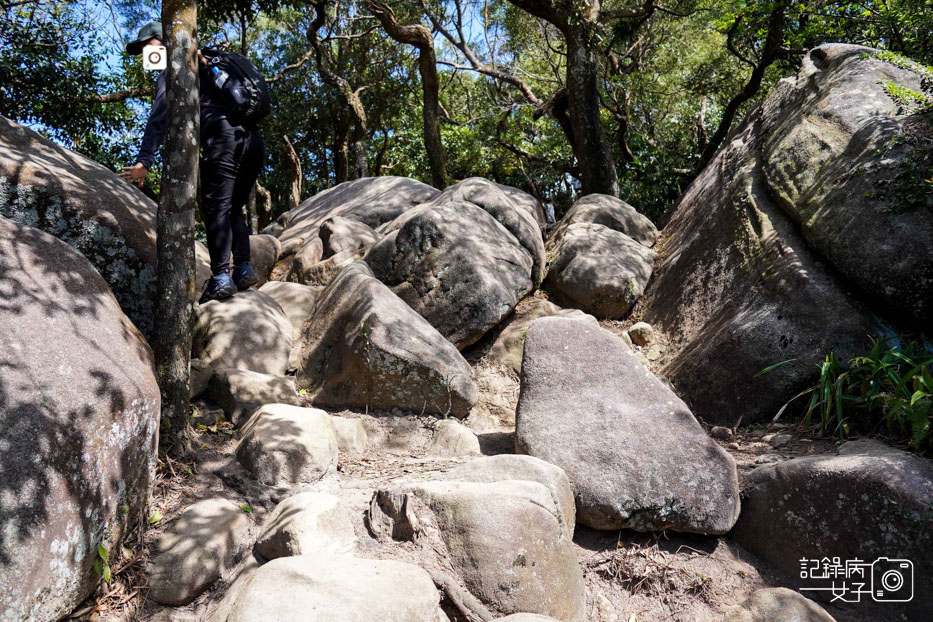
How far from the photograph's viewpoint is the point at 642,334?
5.84 m

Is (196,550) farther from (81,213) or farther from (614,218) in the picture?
(614,218)

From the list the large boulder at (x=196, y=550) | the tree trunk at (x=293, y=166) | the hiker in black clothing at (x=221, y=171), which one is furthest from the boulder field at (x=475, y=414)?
the tree trunk at (x=293, y=166)

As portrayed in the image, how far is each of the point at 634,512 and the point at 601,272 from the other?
3119 mm

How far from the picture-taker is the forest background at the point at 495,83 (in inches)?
323

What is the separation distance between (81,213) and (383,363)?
2.26 meters

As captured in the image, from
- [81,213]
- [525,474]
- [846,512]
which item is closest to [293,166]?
[81,213]

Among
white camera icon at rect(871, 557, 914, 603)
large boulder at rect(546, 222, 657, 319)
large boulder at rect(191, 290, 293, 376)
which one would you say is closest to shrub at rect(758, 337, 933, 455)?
white camera icon at rect(871, 557, 914, 603)

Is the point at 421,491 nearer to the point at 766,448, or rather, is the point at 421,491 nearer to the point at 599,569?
the point at 599,569

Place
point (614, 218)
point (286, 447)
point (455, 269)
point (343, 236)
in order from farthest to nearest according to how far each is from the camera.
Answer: point (614, 218), point (343, 236), point (455, 269), point (286, 447)

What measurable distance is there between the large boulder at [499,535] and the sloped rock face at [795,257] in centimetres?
207

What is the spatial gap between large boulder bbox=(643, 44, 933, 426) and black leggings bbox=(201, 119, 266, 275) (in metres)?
3.92

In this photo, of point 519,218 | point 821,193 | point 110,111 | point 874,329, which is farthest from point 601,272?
point 110,111

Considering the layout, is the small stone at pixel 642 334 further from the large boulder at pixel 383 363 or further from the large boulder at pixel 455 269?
the large boulder at pixel 383 363

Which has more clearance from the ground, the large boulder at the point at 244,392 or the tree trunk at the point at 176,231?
the tree trunk at the point at 176,231
